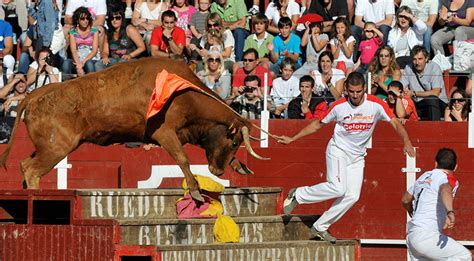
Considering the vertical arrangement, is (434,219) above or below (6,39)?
below

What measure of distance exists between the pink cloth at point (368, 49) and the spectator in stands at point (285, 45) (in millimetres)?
882

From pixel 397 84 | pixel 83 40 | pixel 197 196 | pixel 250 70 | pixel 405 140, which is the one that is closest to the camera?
pixel 405 140

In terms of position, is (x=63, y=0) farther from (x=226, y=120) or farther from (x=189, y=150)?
(x=226, y=120)

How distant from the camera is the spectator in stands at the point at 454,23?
59.8 feet

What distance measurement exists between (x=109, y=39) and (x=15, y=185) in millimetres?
2361

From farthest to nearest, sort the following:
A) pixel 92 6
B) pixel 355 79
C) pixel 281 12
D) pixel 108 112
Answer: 1. pixel 92 6
2. pixel 281 12
3. pixel 108 112
4. pixel 355 79

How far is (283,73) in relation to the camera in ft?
57.3

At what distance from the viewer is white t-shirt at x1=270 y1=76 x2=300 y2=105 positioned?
17406mm

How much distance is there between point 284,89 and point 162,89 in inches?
159

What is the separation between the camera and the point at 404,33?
1805 centimetres

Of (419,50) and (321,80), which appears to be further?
(321,80)

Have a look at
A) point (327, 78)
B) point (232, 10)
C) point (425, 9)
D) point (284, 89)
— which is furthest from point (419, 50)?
point (232, 10)

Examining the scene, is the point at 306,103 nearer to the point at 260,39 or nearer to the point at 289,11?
the point at 260,39

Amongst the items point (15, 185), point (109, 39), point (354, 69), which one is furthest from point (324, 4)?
point (15, 185)
